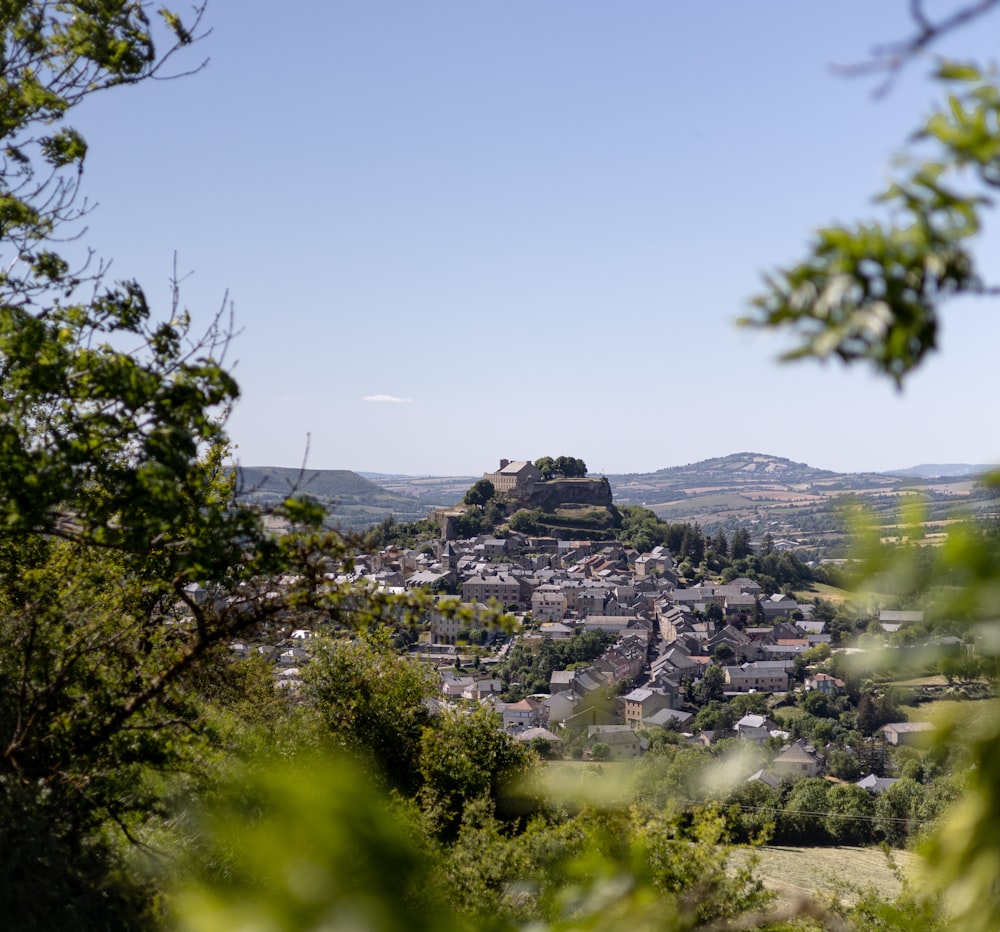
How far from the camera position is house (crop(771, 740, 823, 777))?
36.4 meters

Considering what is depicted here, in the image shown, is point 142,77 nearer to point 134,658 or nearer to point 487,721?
point 134,658

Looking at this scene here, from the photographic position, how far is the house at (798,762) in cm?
3638

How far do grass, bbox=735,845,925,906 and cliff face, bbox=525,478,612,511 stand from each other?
303ft

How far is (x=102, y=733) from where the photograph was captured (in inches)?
171

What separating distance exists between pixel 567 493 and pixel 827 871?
99.4 metres

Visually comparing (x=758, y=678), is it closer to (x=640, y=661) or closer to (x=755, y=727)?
(x=640, y=661)

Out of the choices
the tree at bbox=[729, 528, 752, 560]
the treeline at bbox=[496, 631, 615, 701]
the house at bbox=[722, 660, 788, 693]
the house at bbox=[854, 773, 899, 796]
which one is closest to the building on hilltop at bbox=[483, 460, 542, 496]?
the tree at bbox=[729, 528, 752, 560]

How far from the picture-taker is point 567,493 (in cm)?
11319

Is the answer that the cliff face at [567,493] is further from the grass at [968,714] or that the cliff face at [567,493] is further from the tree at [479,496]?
the grass at [968,714]

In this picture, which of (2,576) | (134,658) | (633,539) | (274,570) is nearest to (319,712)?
(2,576)

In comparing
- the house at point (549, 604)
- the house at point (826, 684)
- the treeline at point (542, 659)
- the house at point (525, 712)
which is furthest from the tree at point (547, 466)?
the house at point (525, 712)

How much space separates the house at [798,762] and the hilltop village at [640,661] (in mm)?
108

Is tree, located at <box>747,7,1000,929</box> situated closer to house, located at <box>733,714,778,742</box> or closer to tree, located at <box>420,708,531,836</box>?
tree, located at <box>420,708,531,836</box>

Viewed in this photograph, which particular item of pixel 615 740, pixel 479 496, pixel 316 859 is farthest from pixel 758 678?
pixel 316 859
